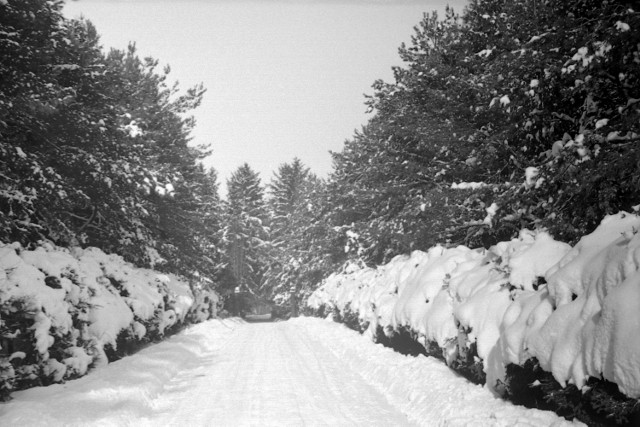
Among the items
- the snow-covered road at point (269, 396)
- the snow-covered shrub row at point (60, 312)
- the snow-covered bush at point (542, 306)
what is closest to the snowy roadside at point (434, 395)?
the snow-covered road at point (269, 396)

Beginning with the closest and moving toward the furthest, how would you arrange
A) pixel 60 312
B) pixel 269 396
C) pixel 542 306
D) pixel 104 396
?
pixel 542 306, pixel 104 396, pixel 60 312, pixel 269 396

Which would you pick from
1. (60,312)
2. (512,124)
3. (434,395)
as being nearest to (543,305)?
(434,395)

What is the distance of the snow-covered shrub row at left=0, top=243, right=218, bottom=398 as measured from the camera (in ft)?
26.1

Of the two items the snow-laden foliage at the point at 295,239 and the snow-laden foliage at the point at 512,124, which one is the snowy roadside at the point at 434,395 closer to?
the snow-laden foliage at the point at 512,124

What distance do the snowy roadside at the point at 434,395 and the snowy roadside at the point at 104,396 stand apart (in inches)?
194

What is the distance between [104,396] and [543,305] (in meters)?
7.88

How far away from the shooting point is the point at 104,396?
27.2 feet

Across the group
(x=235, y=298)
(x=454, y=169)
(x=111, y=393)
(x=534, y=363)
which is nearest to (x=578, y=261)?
(x=534, y=363)

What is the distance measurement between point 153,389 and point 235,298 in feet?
127

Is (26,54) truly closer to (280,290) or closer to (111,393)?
(111,393)

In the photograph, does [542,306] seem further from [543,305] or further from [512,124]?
[512,124]

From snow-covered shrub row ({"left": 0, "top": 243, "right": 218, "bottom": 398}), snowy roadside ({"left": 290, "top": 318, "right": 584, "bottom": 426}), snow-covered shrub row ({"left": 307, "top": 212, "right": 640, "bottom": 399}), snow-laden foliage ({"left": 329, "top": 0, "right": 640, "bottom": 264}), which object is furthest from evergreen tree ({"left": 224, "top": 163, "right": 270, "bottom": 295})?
snow-covered shrub row ({"left": 307, "top": 212, "right": 640, "bottom": 399})

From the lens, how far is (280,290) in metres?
51.3

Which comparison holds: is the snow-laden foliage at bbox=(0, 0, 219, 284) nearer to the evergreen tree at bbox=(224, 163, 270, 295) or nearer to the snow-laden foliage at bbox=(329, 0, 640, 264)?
the snow-laden foliage at bbox=(329, 0, 640, 264)
